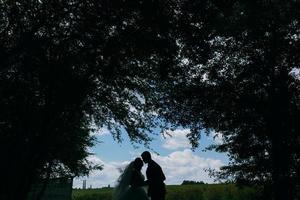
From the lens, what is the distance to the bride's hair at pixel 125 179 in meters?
16.2

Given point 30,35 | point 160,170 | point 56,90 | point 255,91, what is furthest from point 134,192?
point 255,91

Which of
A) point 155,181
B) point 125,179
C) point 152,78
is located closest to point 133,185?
point 125,179

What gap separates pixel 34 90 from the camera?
18719 mm

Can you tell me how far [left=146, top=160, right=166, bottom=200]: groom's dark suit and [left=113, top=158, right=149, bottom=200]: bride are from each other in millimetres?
661

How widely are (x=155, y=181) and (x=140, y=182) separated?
82 centimetres

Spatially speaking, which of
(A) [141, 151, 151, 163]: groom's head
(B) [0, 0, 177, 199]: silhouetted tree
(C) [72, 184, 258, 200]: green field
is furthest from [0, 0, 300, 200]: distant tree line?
(C) [72, 184, 258, 200]: green field

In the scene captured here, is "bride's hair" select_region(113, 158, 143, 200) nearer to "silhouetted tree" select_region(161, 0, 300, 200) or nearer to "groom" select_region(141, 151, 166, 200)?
"groom" select_region(141, 151, 166, 200)

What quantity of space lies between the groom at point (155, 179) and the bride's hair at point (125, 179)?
71cm

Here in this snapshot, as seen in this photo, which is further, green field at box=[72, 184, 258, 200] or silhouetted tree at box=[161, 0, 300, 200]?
green field at box=[72, 184, 258, 200]

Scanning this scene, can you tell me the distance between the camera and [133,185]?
16172 mm

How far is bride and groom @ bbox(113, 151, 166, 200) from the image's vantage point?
50.7 feet

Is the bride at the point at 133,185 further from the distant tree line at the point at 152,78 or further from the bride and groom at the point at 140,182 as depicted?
the distant tree line at the point at 152,78

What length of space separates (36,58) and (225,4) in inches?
233

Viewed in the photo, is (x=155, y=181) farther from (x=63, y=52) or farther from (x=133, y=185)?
(x=63, y=52)
